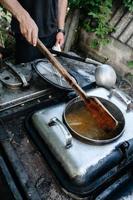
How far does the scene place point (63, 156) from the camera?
4.93 feet

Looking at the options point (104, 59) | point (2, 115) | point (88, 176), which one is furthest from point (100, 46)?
point (88, 176)

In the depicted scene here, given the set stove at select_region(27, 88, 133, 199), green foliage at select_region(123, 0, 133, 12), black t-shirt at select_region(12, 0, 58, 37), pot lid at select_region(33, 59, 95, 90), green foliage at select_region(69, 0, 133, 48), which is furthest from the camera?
green foliage at select_region(69, 0, 133, 48)

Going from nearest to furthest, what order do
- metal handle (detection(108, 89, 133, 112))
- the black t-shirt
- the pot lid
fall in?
1. metal handle (detection(108, 89, 133, 112))
2. the pot lid
3. the black t-shirt

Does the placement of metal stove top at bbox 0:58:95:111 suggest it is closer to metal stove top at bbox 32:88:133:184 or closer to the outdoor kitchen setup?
the outdoor kitchen setup

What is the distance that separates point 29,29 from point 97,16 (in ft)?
8.17

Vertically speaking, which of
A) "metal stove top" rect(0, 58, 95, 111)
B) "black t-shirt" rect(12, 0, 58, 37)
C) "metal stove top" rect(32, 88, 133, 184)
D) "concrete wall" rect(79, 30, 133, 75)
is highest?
"black t-shirt" rect(12, 0, 58, 37)

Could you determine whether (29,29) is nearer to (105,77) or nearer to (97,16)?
(105,77)

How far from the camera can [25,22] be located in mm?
2059

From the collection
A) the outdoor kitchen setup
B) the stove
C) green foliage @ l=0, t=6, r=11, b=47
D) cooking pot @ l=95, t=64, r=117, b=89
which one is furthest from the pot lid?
green foliage @ l=0, t=6, r=11, b=47

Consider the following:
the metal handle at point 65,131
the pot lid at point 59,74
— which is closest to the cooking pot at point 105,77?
the pot lid at point 59,74

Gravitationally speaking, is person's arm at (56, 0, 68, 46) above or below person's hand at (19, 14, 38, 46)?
below

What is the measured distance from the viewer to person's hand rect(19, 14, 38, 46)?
1.96 metres

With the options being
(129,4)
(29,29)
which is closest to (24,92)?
(29,29)

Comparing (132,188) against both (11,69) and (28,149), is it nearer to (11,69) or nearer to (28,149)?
(28,149)
